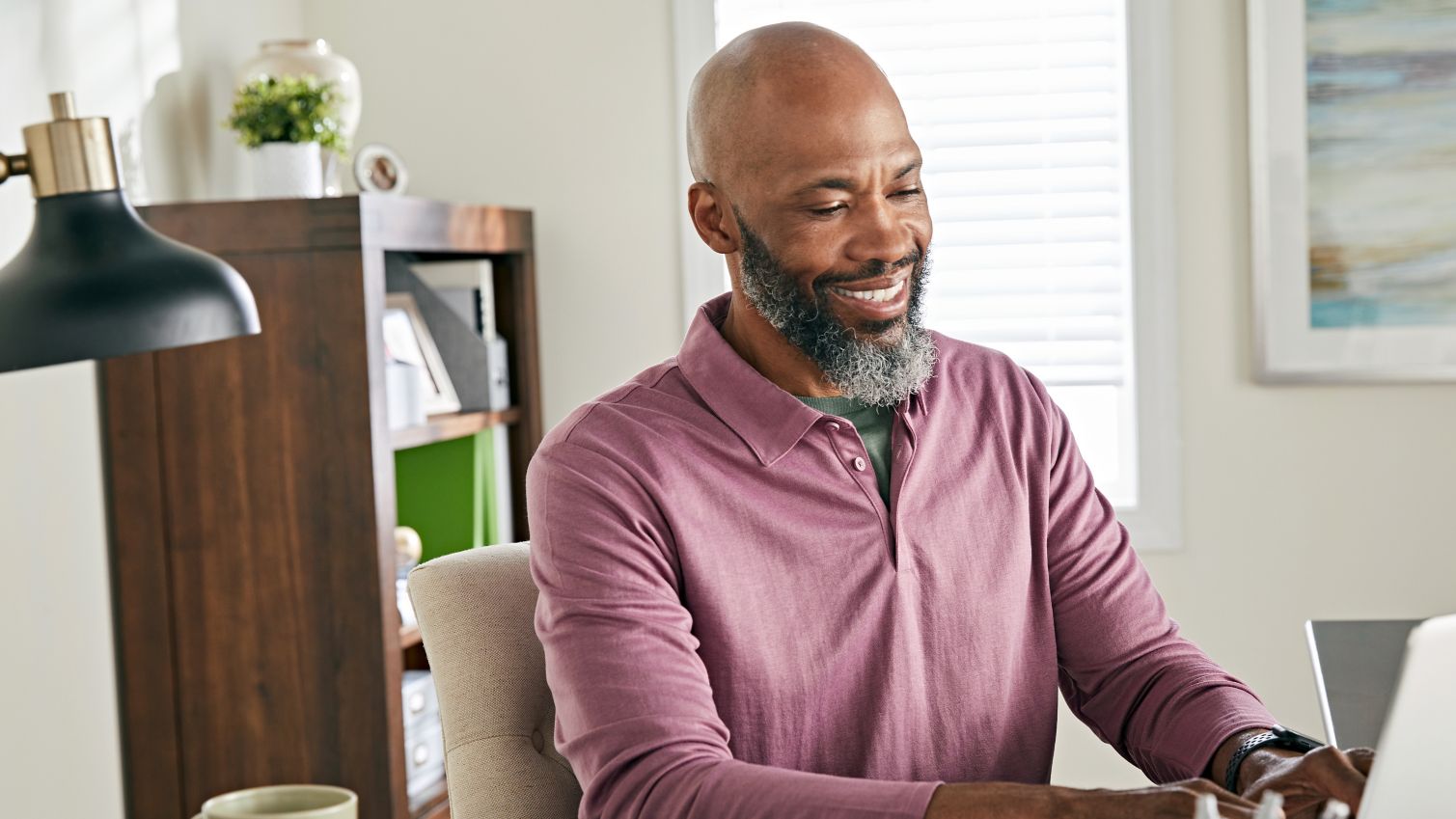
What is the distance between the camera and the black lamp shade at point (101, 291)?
3.76 ft

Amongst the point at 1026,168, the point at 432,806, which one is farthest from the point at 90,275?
the point at 1026,168

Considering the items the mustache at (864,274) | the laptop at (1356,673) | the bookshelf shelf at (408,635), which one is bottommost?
the bookshelf shelf at (408,635)

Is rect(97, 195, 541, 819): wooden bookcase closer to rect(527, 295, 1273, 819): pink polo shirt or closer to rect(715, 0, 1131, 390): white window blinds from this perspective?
rect(527, 295, 1273, 819): pink polo shirt

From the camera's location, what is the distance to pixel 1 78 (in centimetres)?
211

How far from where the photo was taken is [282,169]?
2.50 meters

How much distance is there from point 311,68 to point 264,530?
2.76 ft

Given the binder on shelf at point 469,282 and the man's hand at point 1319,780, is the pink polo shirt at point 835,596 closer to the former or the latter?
the man's hand at point 1319,780

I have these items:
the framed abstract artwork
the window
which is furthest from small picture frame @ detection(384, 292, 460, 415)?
the framed abstract artwork

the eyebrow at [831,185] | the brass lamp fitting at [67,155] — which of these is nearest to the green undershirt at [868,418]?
the eyebrow at [831,185]

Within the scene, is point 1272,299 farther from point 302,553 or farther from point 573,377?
point 302,553

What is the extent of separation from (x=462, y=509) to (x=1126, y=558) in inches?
63.0

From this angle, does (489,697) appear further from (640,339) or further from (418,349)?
(640,339)

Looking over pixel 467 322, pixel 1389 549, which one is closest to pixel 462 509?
pixel 467 322

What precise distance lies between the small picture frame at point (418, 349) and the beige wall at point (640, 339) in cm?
34
